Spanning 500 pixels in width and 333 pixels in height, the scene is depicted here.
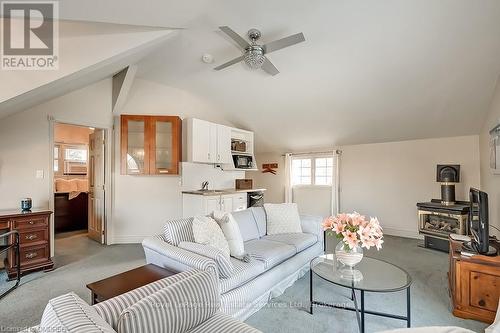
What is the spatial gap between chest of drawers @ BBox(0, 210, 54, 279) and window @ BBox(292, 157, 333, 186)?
16.7 ft

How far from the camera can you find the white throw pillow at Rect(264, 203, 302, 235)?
→ 10.9 feet

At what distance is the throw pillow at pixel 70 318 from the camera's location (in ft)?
2.96

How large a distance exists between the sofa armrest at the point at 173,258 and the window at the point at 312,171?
4.54m

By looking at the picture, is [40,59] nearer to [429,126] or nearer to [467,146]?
[429,126]

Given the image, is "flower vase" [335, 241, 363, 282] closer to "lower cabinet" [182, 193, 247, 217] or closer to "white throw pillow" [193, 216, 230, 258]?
"white throw pillow" [193, 216, 230, 258]

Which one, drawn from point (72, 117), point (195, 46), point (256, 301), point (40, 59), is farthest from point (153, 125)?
point (256, 301)

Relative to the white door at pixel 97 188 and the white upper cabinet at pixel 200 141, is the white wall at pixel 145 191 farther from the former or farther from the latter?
the white upper cabinet at pixel 200 141

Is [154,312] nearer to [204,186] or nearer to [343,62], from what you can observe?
[343,62]

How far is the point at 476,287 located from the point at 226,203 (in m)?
3.41

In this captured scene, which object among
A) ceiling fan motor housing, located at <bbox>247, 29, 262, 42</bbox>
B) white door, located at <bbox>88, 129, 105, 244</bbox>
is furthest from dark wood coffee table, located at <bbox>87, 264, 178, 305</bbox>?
white door, located at <bbox>88, 129, 105, 244</bbox>

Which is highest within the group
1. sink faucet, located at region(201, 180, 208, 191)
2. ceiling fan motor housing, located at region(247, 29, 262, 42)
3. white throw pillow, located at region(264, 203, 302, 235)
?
ceiling fan motor housing, located at region(247, 29, 262, 42)

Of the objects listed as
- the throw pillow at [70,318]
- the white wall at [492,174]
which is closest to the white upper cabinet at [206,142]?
the throw pillow at [70,318]

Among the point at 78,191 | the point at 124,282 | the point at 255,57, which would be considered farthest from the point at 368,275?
the point at 78,191

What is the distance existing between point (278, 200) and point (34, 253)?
5.11 metres
